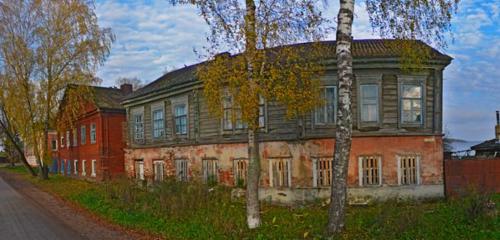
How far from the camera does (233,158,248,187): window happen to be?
62.1 feet

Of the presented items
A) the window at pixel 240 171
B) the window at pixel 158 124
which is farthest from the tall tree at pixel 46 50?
the window at pixel 240 171

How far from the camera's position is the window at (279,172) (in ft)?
57.1

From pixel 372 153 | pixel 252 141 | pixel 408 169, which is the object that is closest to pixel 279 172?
pixel 372 153

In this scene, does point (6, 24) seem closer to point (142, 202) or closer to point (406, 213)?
point (142, 202)

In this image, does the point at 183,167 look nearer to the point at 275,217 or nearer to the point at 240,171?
the point at 240,171

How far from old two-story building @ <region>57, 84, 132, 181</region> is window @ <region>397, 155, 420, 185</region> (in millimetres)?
20117

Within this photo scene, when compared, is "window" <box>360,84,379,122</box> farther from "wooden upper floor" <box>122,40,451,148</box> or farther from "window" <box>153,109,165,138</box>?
"window" <box>153,109,165,138</box>

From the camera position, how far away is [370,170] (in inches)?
654

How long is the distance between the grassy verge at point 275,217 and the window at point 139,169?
27.9 feet

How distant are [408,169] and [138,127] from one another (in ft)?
55.1

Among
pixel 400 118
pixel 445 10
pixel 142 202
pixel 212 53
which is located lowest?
pixel 142 202

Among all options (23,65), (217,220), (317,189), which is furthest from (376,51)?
(23,65)

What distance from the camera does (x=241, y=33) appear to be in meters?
11.5

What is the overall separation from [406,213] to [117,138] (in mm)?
25601
